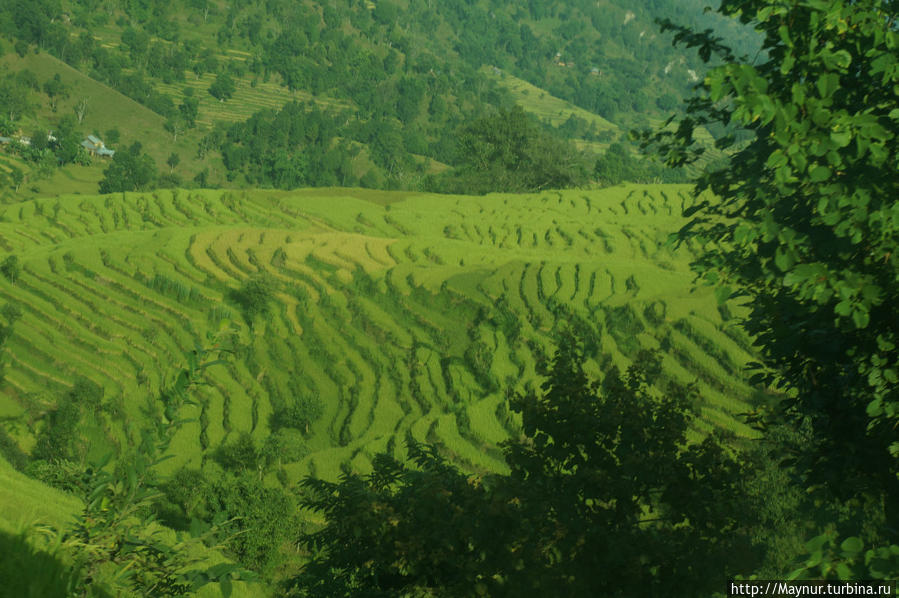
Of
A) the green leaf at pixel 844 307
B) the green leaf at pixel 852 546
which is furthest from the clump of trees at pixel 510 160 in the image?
the green leaf at pixel 852 546

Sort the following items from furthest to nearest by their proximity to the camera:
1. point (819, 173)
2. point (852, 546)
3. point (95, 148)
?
point (95, 148), point (819, 173), point (852, 546)

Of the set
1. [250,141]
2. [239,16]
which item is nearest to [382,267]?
[250,141]

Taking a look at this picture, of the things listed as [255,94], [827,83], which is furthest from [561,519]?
[255,94]

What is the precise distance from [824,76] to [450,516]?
4.56 m

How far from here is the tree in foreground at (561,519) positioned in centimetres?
655

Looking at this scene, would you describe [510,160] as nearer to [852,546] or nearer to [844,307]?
[844,307]

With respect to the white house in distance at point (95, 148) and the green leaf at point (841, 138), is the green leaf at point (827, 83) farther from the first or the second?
the white house in distance at point (95, 148)

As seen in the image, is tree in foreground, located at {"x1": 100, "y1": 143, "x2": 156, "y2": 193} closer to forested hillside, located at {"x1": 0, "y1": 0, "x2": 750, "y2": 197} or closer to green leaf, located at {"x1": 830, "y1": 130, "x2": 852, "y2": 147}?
forested hillside, located at {"x1": 0, "y1": 0, "x2": 750, "y2": 197}

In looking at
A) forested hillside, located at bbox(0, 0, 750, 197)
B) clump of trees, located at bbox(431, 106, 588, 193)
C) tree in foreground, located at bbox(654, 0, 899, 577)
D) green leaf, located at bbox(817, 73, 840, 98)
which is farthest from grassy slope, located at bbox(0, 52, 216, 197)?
green leaf, located at bbox(817, 73, 840, 98)

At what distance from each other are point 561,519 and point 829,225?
3536mm

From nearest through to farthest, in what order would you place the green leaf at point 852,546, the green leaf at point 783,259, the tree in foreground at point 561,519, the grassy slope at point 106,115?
the green leaf at point 852,546, the green leaf at point 783,259, the tree in foreground at point 561,519, the grassy slope at point 106,115

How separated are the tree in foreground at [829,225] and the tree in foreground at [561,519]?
5.08ft

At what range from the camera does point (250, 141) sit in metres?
123

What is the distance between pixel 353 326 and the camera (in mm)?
32031
